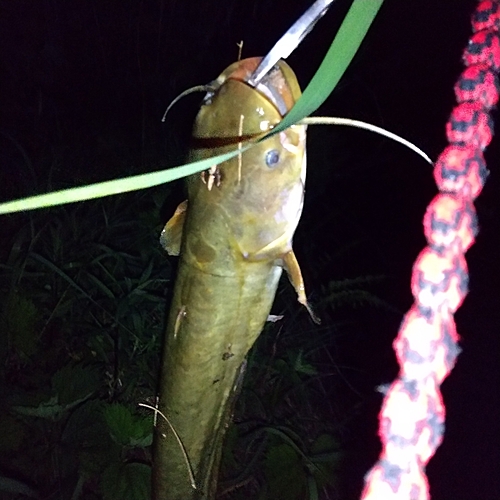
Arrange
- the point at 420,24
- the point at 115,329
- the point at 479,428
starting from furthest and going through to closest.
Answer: the point at 115,329
the point at 420,24
the point at 479,428

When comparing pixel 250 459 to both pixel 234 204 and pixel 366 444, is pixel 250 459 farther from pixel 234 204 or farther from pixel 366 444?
pixel 234 204

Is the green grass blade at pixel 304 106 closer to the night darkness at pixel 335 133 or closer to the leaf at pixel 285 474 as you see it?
the night darkness at pixel 335 133

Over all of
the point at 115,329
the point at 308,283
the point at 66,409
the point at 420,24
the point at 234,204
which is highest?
the point at 420,24

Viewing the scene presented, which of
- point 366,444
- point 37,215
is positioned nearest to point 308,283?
point 366,444

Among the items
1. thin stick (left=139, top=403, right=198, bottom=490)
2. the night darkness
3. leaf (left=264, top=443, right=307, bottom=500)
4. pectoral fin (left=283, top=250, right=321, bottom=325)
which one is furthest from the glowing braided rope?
leaf (left=264, top=443, right=307, bottom=500)

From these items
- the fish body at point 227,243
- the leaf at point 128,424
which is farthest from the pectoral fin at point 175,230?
the leaf at point 128,424

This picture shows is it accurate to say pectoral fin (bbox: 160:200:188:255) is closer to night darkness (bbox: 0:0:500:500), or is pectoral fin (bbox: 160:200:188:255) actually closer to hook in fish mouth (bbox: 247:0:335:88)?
hook in fish mouth (bbox: 247:0:335:88)

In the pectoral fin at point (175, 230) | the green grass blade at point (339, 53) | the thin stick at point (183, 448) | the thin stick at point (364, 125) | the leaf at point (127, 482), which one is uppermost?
the green grass blade at point (339, 53)
